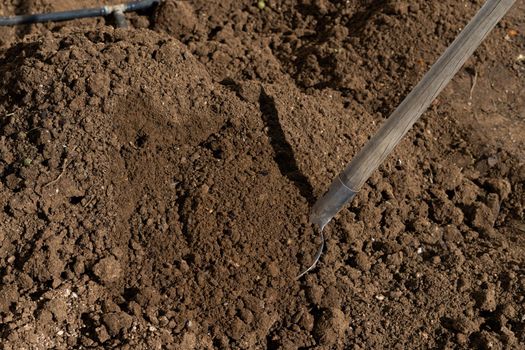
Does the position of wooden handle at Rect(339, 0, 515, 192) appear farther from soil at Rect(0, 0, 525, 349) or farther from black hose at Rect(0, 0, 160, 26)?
black hose at Rect(0, 0, 160, 26)

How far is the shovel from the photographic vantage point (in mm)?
3066

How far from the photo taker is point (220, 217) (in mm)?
3783

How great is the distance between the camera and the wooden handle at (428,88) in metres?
3.05

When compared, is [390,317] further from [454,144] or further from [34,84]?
[34,84]

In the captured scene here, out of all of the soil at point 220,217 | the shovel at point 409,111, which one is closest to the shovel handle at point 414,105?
the shovel at point 409,111

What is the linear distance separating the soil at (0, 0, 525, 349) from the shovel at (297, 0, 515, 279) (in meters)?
0.26

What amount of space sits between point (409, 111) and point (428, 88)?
15 centimetres

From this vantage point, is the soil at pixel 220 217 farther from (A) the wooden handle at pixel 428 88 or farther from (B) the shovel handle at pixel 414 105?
(A) the wooden handle at pixel 428 88

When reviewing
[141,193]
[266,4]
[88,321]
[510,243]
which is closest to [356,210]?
[510,243]

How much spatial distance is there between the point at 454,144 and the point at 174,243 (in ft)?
7.62

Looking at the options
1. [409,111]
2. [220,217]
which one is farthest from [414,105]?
[220,217]

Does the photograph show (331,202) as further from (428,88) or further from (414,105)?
(428,88)

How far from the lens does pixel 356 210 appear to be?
4055 mm

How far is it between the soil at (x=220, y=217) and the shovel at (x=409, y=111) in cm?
26
